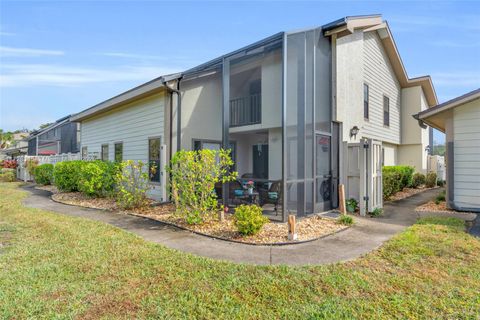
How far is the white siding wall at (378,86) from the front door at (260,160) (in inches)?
167

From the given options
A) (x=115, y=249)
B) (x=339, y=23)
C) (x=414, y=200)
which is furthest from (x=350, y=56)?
(x=115, y=249)

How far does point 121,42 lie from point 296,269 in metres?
11.9

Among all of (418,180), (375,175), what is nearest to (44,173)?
(375,175)

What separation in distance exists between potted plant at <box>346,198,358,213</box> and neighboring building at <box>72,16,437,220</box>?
29 centimetres

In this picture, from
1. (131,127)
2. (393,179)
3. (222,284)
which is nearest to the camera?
(222,284)

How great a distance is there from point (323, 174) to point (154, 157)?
20.4 feet

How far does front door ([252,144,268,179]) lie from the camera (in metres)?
12.2

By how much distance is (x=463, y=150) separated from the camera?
891 centimetres

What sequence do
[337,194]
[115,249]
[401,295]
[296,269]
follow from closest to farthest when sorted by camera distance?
[401,295] → [296,269] → [115,249] → [337,194]

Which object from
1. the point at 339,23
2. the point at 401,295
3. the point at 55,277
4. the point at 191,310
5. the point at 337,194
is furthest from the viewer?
the point at 337,194

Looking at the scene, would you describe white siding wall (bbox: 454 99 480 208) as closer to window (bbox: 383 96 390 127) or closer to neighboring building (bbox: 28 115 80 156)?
window (bbox: 383 96 390 127)

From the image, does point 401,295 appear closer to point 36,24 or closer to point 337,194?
point 337,194

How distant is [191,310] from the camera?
10.1ft

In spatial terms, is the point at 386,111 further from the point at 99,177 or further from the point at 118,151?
the point at 99,177
